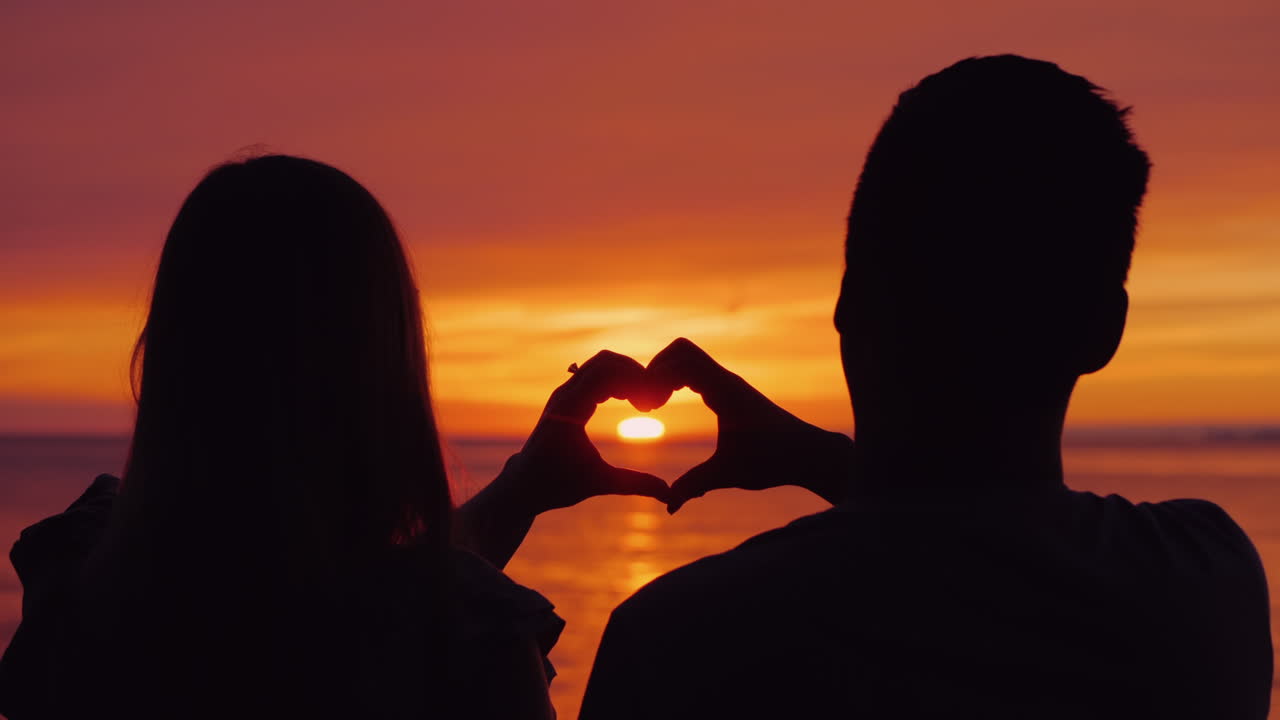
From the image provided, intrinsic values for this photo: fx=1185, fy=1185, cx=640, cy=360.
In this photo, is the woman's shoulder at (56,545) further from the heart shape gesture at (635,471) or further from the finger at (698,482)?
the finger at (698,482)

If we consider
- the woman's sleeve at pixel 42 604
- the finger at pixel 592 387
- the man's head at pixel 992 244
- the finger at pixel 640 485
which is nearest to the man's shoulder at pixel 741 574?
the man's head at pixel 992 244

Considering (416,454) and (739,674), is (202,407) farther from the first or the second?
(739,674)

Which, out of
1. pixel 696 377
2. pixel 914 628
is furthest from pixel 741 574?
pixel 696 377

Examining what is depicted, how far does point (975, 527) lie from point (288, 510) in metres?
1.22

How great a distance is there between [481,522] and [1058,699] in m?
1.43

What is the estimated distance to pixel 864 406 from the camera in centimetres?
164

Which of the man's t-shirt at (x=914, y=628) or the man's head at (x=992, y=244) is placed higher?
the man's head at (x=992, y=244)

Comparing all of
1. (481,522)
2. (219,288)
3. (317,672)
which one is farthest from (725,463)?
(219,288)

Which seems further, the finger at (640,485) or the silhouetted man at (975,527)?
the finger at (640,485)

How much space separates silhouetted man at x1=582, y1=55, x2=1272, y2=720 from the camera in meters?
1.47

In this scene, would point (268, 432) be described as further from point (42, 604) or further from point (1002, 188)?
point (1002, 188)

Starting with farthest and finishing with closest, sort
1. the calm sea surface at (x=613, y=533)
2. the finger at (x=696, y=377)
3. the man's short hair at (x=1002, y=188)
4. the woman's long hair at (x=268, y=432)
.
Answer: the calm sea surface at (x=613, y=533)
the finger at (x=696, y=377)
the woman's long hair at (x=268, y=432)
the man's short hair at (x=1002, y=188)

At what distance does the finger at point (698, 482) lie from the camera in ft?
8.06

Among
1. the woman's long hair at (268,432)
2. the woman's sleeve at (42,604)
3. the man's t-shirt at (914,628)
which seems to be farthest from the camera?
the woman's sleeve at (42,604)
